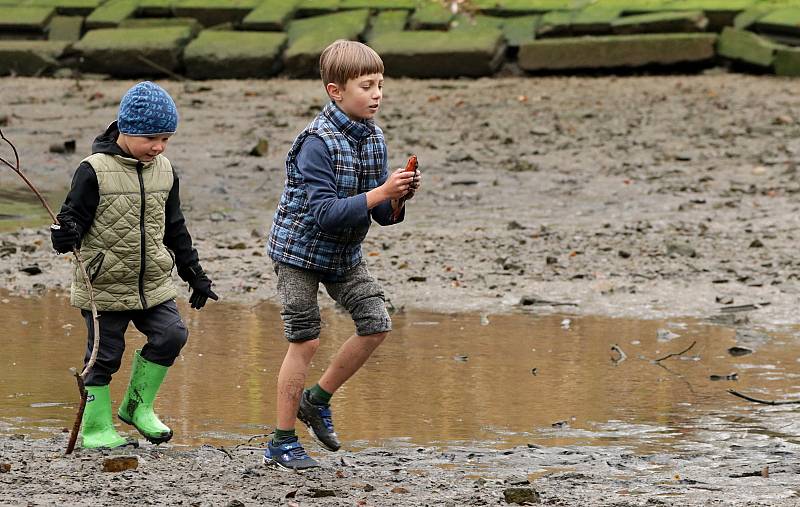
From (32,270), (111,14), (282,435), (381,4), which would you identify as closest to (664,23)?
(381,4)

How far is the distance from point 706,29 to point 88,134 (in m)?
7.70

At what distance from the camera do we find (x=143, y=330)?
204 inches

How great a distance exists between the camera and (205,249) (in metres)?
9.57

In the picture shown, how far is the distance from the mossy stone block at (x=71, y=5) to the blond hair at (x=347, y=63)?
50.3 ft

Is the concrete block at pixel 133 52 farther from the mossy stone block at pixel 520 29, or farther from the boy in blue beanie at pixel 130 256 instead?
the boy in blue beanie at pixel 130 256

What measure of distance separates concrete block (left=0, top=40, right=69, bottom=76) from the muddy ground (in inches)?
30.7

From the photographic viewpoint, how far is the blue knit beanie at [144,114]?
497 cm

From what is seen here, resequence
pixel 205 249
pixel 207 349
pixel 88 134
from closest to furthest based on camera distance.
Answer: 1. pixel 207 349
2. pixel 205 249
3. pixel 88 134

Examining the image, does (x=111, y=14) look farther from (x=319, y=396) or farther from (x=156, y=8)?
(x=319, y=396)

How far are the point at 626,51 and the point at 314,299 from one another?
12.7 m

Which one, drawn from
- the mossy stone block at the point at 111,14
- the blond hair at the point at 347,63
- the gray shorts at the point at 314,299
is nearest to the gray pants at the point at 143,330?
the gray shorts at the point at 314,299

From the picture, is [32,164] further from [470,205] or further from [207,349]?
[207,349]

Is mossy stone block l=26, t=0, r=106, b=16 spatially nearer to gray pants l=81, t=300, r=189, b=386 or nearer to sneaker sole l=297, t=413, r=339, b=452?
gray pants l=81, t=300, r=189, b=386

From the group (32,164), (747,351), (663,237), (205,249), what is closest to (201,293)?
(747,351)
